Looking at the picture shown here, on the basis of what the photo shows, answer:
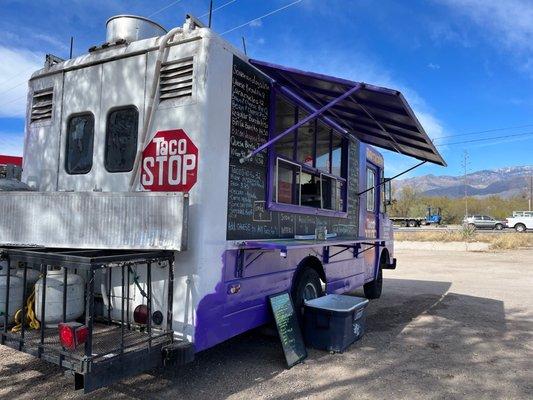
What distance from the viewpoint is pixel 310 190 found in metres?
5.86

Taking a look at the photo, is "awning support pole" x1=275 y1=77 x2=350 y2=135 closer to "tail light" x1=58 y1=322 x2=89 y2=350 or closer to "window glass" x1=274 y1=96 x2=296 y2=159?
"window glass" x1=274 y1=96 x2=296 y2=159

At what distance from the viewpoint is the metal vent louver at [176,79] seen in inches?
152

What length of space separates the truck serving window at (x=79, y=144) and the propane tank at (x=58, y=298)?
117cm

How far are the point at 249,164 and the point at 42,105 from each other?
230cm

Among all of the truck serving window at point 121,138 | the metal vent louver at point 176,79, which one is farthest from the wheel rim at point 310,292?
the metal vent louver at point 176,79

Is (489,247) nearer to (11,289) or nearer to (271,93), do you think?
(271,93)

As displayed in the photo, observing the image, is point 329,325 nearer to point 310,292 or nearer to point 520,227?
point 310,292

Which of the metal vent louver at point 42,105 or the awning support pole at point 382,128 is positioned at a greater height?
the awning support pole at point 382,128

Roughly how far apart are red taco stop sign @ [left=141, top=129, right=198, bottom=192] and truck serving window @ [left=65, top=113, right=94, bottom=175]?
0.80 metres

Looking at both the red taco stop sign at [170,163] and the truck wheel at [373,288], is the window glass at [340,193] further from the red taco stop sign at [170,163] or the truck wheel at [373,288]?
the red taco stop sign at [170,163]

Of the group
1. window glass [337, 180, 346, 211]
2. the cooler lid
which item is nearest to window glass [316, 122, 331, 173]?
window glass [337, 180, 346, 211]

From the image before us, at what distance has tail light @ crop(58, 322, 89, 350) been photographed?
3.14 m

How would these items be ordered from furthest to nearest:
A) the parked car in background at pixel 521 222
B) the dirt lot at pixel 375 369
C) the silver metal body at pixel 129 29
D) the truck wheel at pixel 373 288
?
1. the parked car in background at pixel 521 222
2. the truck wheel at pixel 373 288
3. the silver metal body at pixel 129 29
4. the dirt lot at pixel 375 369

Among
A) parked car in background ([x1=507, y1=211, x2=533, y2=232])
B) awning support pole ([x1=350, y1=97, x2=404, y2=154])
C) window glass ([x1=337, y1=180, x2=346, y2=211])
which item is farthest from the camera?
parked car in background ([x1=507, y1=211, x2=533, y2=232])
